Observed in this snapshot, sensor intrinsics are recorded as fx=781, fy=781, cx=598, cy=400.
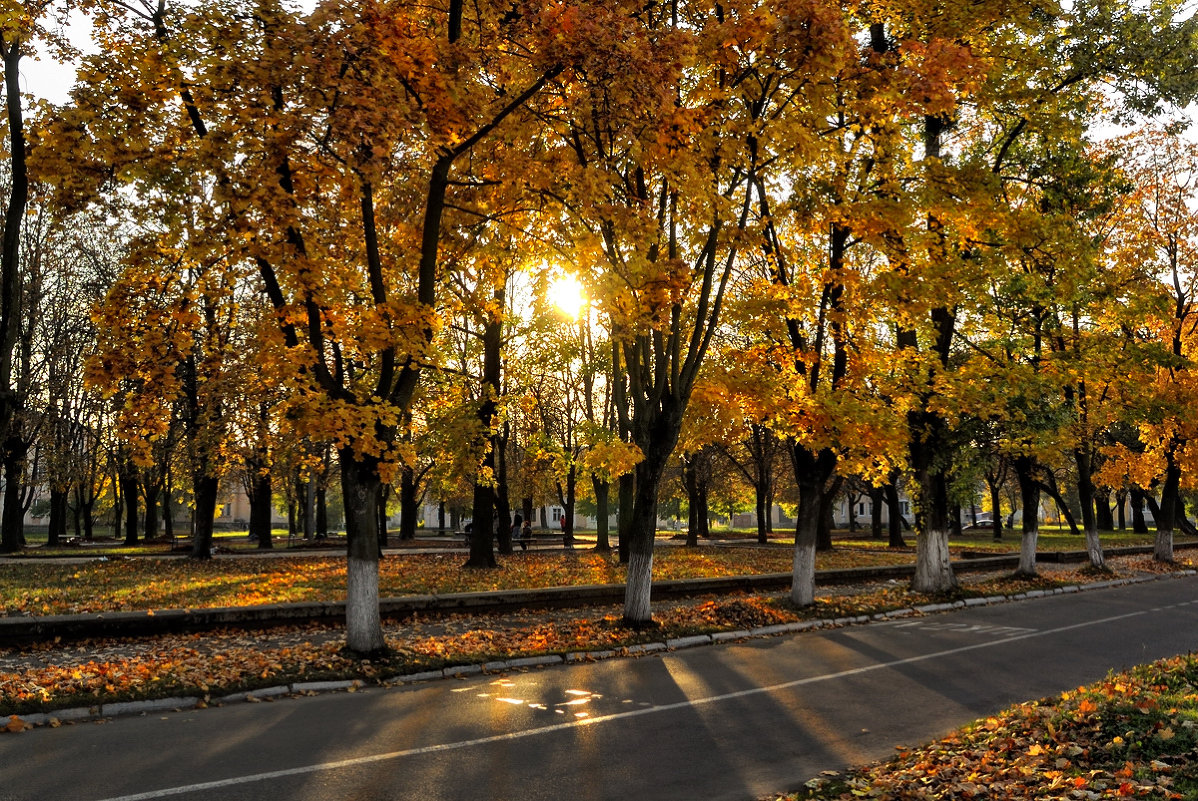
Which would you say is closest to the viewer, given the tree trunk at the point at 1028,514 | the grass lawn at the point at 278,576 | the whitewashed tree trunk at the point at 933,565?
the grass lawn at the point at 278,576

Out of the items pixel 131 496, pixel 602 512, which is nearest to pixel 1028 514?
pixel 602 512

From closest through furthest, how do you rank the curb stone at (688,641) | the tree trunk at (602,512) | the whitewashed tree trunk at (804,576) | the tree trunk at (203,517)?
the curb stone at (688,641) → the whitewashed tree trunk at (804,576) → the tree trunk at (203,517) → the tree trunk at (602,512)

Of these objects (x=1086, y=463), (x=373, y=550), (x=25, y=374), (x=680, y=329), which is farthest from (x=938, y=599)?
(x=25, y=374)

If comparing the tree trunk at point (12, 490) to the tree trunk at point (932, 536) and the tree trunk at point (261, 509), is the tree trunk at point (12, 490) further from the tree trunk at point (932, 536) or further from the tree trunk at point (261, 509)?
the tree trunk at point (932, 536)

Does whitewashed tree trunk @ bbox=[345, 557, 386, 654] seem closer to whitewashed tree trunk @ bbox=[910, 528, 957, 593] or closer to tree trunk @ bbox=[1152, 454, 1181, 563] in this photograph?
whitewashed tree trunk @ bbox=[910, 528, 957, 593]

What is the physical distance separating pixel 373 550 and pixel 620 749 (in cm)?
517

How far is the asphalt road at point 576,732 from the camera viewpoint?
6156 millimetres

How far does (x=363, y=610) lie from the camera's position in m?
10.7

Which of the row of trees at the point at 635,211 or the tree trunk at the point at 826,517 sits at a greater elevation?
the row of trees at the point at 635,211

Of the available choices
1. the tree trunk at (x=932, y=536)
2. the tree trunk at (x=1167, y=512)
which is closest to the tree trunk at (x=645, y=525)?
the tree trunk at (x=932, y=536)

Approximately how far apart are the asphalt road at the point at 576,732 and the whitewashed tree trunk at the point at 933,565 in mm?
6595

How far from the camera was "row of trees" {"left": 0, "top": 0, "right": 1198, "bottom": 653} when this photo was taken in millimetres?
9562

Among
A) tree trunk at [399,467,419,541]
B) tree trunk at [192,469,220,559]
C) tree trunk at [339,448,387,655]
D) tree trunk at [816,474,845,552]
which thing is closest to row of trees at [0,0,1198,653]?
tree trunk at [339,448,387,655]

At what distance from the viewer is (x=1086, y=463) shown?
1005 inches
